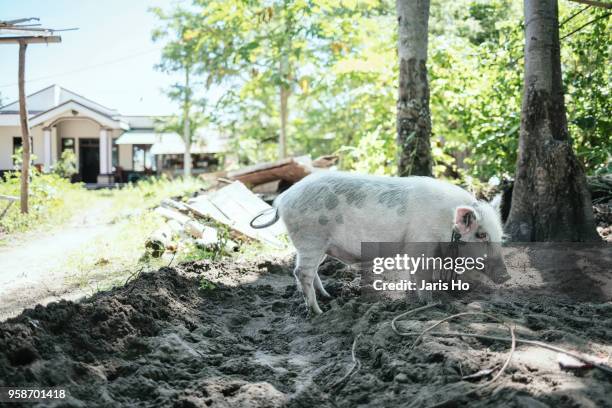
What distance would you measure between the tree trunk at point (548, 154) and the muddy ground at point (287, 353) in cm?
132

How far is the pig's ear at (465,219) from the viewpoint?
3.87 metres

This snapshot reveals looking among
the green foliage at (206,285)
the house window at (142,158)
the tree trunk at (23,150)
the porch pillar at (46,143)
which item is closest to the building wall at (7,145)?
the tree trunk at (23,150)

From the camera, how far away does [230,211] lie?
873 cm

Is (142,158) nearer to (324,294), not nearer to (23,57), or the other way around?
(23,57)

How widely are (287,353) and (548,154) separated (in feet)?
12.1

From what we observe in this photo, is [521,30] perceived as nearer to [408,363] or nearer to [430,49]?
[430,49]

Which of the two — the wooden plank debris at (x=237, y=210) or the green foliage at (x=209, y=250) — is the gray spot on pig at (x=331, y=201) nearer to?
→ the green foliage at (x=209, y=250)

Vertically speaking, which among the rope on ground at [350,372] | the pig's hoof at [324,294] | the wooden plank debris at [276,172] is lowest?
the rope on ground at [350,372]

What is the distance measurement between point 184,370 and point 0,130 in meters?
14.8

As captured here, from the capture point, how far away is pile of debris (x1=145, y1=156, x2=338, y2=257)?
6926 millimetres

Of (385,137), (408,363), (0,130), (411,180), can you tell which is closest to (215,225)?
(385,137)

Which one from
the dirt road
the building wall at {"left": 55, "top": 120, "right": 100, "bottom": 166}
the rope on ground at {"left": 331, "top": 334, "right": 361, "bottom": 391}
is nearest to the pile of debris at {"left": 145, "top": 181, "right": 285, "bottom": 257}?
the dirt road

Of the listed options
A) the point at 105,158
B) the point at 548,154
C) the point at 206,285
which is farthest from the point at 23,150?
the point at 105,158

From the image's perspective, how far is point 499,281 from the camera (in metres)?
4.37
